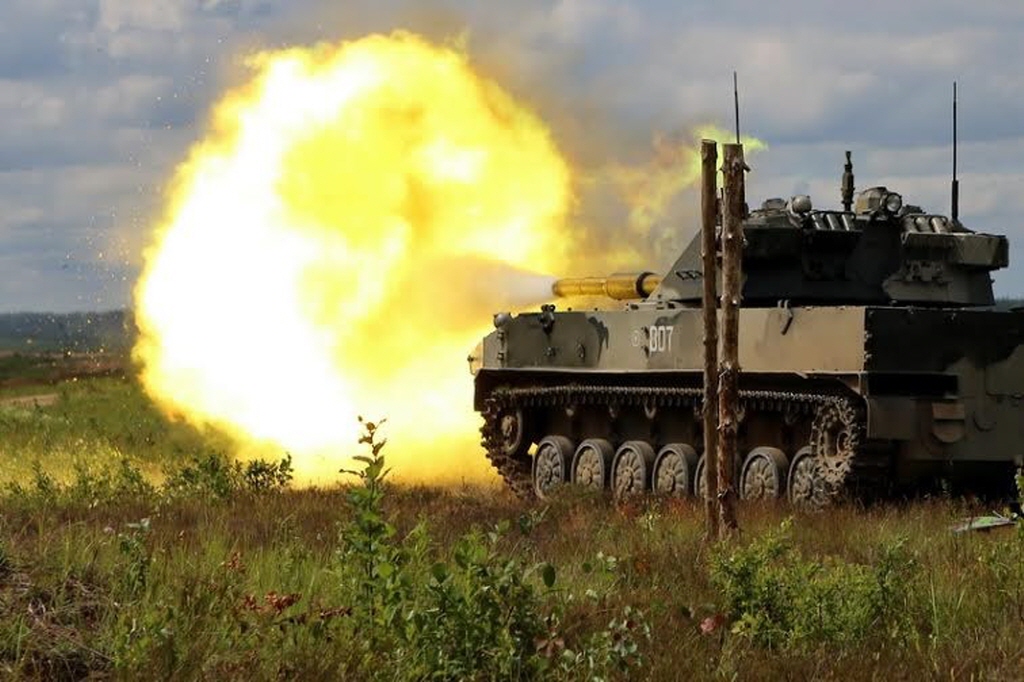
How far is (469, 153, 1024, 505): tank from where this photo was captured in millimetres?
18000

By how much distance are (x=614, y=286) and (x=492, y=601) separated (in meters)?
15.2

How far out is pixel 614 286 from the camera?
2328cm

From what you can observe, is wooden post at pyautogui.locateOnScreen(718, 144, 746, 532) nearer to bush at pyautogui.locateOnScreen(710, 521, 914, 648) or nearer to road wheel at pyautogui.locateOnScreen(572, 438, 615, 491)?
bush at pyautogui.locateOnScreen(710, 521, 914, 648)

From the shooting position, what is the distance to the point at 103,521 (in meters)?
15.3

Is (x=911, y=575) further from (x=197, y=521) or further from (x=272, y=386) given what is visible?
(x=272, y=386)

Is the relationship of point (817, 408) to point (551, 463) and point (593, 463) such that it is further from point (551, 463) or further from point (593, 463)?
point (551, 463)

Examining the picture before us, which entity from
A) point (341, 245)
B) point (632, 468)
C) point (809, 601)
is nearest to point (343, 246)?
point (341, 245)

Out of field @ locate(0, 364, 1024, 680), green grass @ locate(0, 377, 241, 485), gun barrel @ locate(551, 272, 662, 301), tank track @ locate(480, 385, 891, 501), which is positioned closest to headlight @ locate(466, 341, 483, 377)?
tank track @ locate(480, 385, 891, 501)

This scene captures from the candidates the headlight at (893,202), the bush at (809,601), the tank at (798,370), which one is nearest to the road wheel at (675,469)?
the tank at (798,370)

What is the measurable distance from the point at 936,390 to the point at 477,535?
10493mm

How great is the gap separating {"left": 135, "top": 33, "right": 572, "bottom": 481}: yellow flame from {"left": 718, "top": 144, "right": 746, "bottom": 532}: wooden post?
11.4m

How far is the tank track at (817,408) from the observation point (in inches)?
710

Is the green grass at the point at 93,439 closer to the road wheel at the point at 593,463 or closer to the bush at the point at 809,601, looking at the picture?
the road wheel at the point at 593,463

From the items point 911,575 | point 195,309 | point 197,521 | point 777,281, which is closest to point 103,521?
point 197,521
